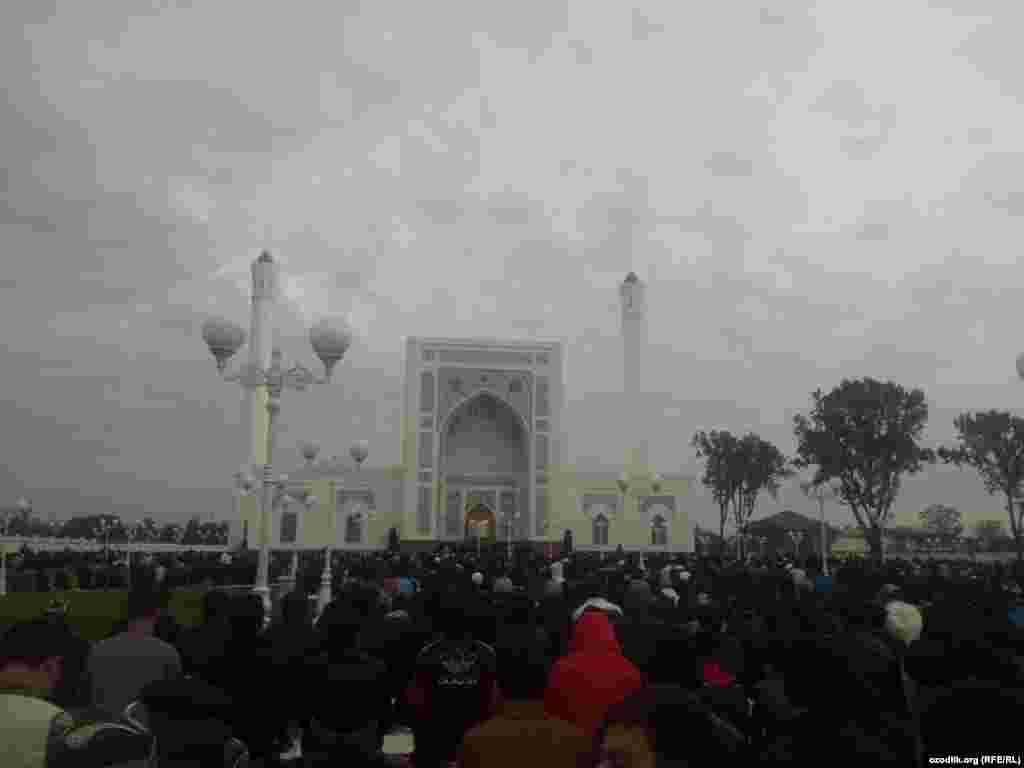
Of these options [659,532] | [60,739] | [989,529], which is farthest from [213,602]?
[989,529]

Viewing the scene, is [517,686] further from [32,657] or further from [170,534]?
[170,534]

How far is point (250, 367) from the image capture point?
12.4 meters

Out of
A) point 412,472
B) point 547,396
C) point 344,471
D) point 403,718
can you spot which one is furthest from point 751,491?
point 403,718

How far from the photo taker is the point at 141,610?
4863 mm

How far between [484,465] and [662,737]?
130ft

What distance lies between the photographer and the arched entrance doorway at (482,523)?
39094 millimetres

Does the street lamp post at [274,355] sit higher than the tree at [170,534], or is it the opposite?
the street lamp post at [274,355]

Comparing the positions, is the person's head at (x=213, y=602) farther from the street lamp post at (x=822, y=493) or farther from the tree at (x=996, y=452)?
the tree at (x=996, y=452)

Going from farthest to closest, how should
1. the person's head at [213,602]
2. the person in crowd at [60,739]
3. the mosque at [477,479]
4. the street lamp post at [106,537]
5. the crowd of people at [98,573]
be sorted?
the mosque at [477,479], the street lamp post at [106,537], the crowd of people at [98,573], the person's head at [213,602], the person in crowd at [60,739]

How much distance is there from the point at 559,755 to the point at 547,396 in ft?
125

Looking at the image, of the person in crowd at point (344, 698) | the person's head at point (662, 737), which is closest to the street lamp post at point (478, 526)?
the person in crowd at point (344, 698)

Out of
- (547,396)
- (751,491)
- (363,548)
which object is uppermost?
(547,396)

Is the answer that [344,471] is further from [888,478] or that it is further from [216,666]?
[216,666]

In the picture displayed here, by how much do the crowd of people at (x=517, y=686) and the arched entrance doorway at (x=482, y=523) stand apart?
107ft
